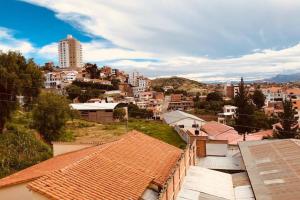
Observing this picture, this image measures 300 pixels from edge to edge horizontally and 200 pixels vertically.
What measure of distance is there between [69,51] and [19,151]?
166 meters

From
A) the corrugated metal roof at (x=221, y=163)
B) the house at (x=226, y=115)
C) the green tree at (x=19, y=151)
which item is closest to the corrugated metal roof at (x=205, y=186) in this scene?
the corrugated metal roof at (x=221, y=163)

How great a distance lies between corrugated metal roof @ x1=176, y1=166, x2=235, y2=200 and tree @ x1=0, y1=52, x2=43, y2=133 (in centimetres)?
1718

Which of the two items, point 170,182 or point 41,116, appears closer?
point 170,182

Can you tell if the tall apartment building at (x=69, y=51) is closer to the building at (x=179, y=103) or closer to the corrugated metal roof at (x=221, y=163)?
the building at (x=179, y=103)

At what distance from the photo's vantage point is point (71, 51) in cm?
18650

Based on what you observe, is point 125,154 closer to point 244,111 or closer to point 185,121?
point 244,111

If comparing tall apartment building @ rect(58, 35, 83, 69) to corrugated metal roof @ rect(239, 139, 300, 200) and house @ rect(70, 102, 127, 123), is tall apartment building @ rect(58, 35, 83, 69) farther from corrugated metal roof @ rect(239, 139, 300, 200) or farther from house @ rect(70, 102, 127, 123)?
corrugated metal roof @ rect(239, 139, 300, 200)

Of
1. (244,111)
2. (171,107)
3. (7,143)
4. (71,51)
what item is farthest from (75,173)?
(71,51)

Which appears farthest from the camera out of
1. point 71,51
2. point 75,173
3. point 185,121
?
point 71,51

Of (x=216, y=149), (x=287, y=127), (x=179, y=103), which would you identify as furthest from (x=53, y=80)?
(x=216, y=149)

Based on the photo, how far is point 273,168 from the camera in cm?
1466

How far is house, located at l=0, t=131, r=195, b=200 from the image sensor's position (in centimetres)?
901

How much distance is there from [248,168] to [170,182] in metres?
5.87

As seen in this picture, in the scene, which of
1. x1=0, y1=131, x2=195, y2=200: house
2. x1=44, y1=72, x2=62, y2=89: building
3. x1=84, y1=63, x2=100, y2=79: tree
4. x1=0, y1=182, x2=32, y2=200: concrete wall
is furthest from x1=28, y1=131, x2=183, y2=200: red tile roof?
x1=84, y1=63, x2=100, y2=79: tree
